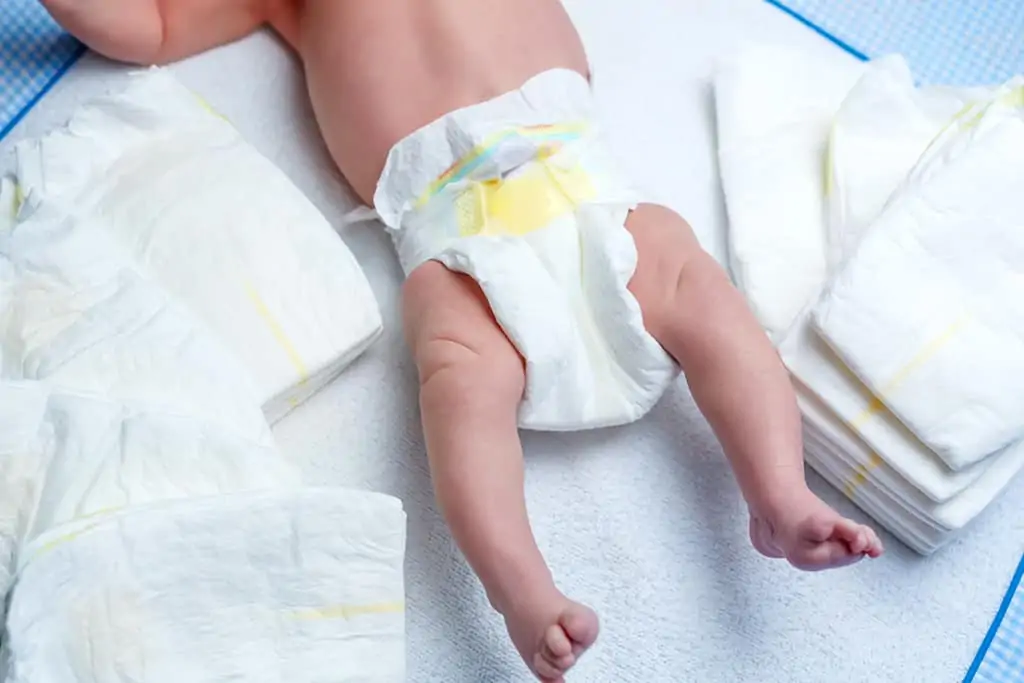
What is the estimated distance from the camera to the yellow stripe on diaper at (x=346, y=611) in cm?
73

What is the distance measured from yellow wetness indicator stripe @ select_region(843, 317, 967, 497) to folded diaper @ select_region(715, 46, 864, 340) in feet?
0.34

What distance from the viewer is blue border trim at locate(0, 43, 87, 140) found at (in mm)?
1014

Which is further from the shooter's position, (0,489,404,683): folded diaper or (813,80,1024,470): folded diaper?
(813,80,1024,470): folded diaper

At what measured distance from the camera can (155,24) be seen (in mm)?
1011

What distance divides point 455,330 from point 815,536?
303mm

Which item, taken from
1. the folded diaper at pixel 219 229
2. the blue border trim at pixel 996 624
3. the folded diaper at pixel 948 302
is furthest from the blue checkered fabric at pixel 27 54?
the blue border trim at pixel 996 624

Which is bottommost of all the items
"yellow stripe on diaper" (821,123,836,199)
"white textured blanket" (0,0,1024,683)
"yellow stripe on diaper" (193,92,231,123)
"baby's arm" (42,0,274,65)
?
"white textured blanket" (0,0,1024,683)

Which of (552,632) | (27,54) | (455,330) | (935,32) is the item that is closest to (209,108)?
(27,54)

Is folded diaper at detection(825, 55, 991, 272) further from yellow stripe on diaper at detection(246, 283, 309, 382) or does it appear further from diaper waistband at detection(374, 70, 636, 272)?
yellow stripe on diaper at detection(246, 283, 309, 382)

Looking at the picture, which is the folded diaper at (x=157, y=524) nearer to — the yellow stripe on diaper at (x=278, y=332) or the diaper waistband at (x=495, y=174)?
the yellow stripe on diaper at (x=278, y=332)

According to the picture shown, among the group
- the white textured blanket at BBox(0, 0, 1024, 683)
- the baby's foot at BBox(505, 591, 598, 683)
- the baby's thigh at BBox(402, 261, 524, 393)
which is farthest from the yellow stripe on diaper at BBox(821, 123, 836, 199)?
the baby's foot at BBox(505, 591, 598, 683)

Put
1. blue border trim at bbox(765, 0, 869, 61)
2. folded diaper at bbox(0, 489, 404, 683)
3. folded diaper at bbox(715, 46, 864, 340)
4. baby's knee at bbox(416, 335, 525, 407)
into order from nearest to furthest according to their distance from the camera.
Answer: folded diaper at bbox(0, 489, 404, 683), baby's knee at bbox(416, 335, 525, 407), folded diaper at bbox(715, 46, 864, 340), blue border trim at bbox(765, 0, 869, 61)

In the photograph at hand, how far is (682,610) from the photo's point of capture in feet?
2.79

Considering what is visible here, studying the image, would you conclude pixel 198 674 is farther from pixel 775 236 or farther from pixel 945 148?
pixel 945 148
